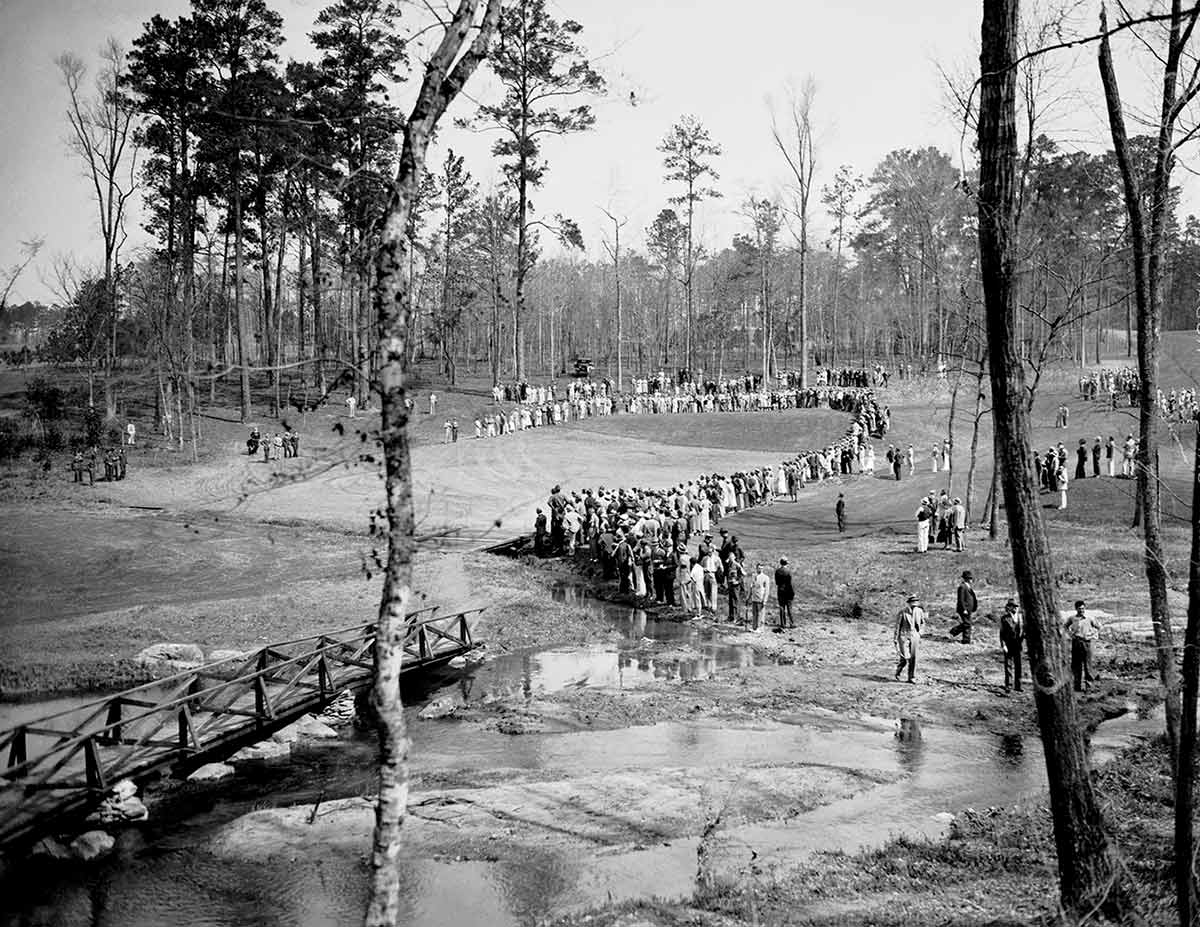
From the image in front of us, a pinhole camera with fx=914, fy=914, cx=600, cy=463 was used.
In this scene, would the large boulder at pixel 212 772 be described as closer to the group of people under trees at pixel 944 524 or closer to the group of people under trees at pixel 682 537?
the group of people under trees at pixel 682 537

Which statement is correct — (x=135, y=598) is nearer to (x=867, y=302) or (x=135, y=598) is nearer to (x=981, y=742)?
(x=981, y=742)

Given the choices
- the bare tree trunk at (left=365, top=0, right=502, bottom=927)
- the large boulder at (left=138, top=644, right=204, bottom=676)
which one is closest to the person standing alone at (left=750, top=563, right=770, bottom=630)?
the large boulder at (left=138, top=644, right=204, bottom=676)

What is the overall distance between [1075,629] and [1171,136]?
8479mm

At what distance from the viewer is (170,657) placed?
1883cm

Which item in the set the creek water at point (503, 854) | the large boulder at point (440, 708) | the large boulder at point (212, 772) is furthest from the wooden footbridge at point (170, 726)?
the large boulder at point (440, 708)

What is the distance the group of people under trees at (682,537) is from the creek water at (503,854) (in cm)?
572

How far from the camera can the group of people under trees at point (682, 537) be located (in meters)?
23.6

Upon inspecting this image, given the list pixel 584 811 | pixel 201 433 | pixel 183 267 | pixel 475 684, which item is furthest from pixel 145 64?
pixel 584 811

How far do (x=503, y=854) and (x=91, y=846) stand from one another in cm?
537

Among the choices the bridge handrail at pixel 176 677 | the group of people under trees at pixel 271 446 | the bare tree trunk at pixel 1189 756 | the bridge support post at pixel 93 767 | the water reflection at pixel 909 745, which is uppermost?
the group of people under trees at pixel 271 446

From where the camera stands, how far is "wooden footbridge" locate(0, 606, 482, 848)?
11695 millimetres

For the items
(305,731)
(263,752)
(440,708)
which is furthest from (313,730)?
(440,708)

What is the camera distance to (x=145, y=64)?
130 ft

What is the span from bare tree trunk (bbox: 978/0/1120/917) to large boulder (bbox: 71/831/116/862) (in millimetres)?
11061
